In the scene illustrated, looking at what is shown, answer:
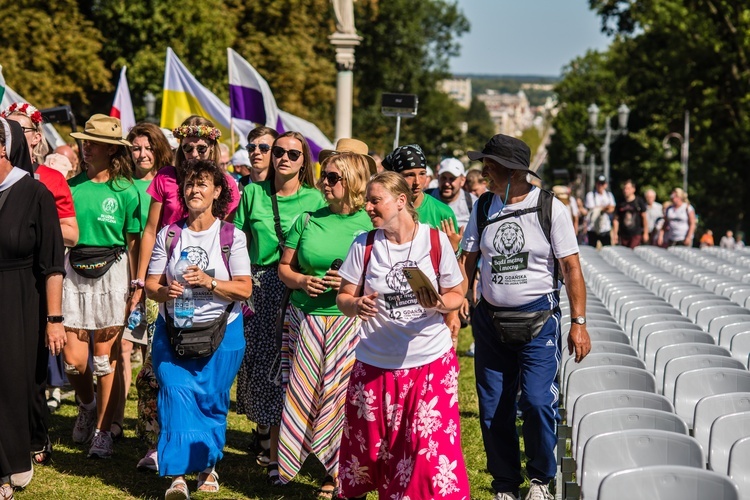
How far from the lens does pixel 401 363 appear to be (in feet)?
17.2

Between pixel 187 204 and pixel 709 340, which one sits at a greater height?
pixel 187 204

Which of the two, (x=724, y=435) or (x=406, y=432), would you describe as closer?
(x=724, y=435)

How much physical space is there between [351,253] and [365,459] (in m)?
0.95

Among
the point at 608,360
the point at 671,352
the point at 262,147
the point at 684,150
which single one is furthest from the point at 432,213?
the point at 684,150

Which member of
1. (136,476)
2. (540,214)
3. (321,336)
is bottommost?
(136,476)

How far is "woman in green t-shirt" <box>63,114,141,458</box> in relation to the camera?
719cm

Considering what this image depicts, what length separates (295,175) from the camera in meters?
6.96

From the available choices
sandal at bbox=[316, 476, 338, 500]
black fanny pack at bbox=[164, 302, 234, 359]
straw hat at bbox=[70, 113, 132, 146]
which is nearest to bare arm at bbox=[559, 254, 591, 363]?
sandal at bbox=[316, 476, 338, 500]

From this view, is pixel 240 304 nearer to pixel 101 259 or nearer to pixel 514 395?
pixel 101 259

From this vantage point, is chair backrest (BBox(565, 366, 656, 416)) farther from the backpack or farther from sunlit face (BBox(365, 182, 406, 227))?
sunlit face (BBox(365, 182, 406, 227))

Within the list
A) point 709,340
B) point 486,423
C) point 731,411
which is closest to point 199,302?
point 486,423

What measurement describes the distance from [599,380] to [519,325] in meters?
0.71

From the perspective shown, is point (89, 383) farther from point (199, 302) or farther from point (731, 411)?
point (731, 411)

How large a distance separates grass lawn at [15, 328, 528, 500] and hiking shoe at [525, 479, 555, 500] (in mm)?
588
